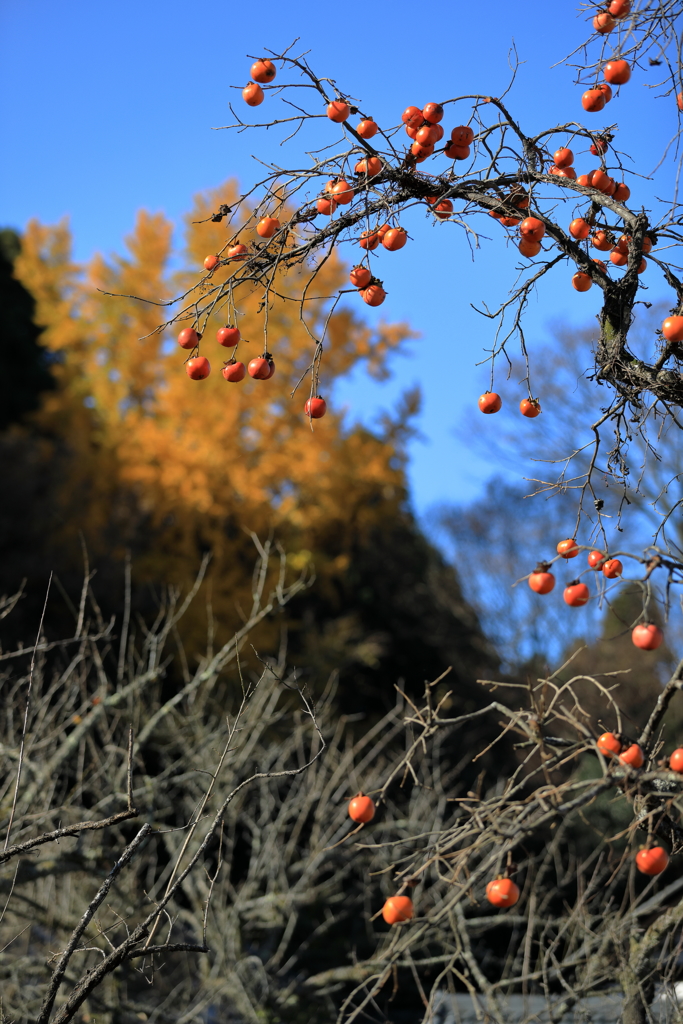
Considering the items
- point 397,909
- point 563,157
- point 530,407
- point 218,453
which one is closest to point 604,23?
point 563,157

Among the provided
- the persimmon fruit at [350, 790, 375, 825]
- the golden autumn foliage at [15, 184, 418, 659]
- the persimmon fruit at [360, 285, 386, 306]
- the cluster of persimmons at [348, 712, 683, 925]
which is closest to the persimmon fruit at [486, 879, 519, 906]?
the cluster of persimmons at [348, 712, 683, 925]

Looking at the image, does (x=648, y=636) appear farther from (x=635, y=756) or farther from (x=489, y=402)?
(x=489, y=402)

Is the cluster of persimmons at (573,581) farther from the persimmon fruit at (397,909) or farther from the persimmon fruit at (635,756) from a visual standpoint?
the persimmon fruit at (397,909)

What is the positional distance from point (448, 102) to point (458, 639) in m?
13.2

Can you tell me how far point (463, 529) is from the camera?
57.8 feet

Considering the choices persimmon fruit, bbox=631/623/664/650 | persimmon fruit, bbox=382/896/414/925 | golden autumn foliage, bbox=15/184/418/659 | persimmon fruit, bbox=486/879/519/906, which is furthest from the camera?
golden autumn foliage, bbox=15/184/418/659

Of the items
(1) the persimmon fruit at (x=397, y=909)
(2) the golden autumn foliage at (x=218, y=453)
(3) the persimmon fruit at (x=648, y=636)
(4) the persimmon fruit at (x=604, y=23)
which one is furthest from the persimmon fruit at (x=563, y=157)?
(2) the golden autumn foliage at (x=218, y=453)

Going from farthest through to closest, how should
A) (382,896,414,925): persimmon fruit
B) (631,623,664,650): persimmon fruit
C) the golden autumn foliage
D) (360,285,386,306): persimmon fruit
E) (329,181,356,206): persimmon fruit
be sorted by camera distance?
the golden autumn foliage → (360,285,386,306): persimmon fruit → (329,181,356,206): persimmon fruit → (382,896,414,925): persimmon fruit → (631,623,664,650): persimmon fruit

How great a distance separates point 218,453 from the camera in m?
12.2

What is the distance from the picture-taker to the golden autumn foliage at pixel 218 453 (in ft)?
38.9

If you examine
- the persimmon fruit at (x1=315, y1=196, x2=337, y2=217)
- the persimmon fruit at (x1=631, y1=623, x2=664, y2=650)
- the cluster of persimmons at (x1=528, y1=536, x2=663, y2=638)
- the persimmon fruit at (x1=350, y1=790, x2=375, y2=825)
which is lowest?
the persimmon fruit at (x1=350, y1=790, x2=375, y2=825)

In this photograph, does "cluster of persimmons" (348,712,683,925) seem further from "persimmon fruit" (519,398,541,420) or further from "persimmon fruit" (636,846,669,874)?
"persimmon fruit" (519,398,541,420)

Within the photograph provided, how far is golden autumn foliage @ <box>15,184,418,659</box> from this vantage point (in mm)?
11844

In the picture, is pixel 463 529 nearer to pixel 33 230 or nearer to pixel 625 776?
pixel 33 230
